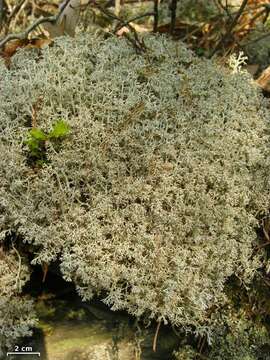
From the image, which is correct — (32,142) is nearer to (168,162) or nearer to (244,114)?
(168,162)

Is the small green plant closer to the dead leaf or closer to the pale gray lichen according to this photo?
the pale gray lichen

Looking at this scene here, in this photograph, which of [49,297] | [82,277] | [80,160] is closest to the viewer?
[82,277]

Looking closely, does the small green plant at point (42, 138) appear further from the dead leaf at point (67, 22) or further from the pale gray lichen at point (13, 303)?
the dead leaf at point (67, 22)

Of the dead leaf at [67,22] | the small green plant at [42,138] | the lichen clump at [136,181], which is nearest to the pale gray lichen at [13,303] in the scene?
the lichen clump at [136,181]

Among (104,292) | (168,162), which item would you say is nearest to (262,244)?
(168,162)

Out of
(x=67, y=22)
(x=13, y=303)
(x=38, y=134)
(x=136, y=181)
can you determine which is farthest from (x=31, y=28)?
(x=13, y=303)

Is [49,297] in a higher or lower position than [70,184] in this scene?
lower
